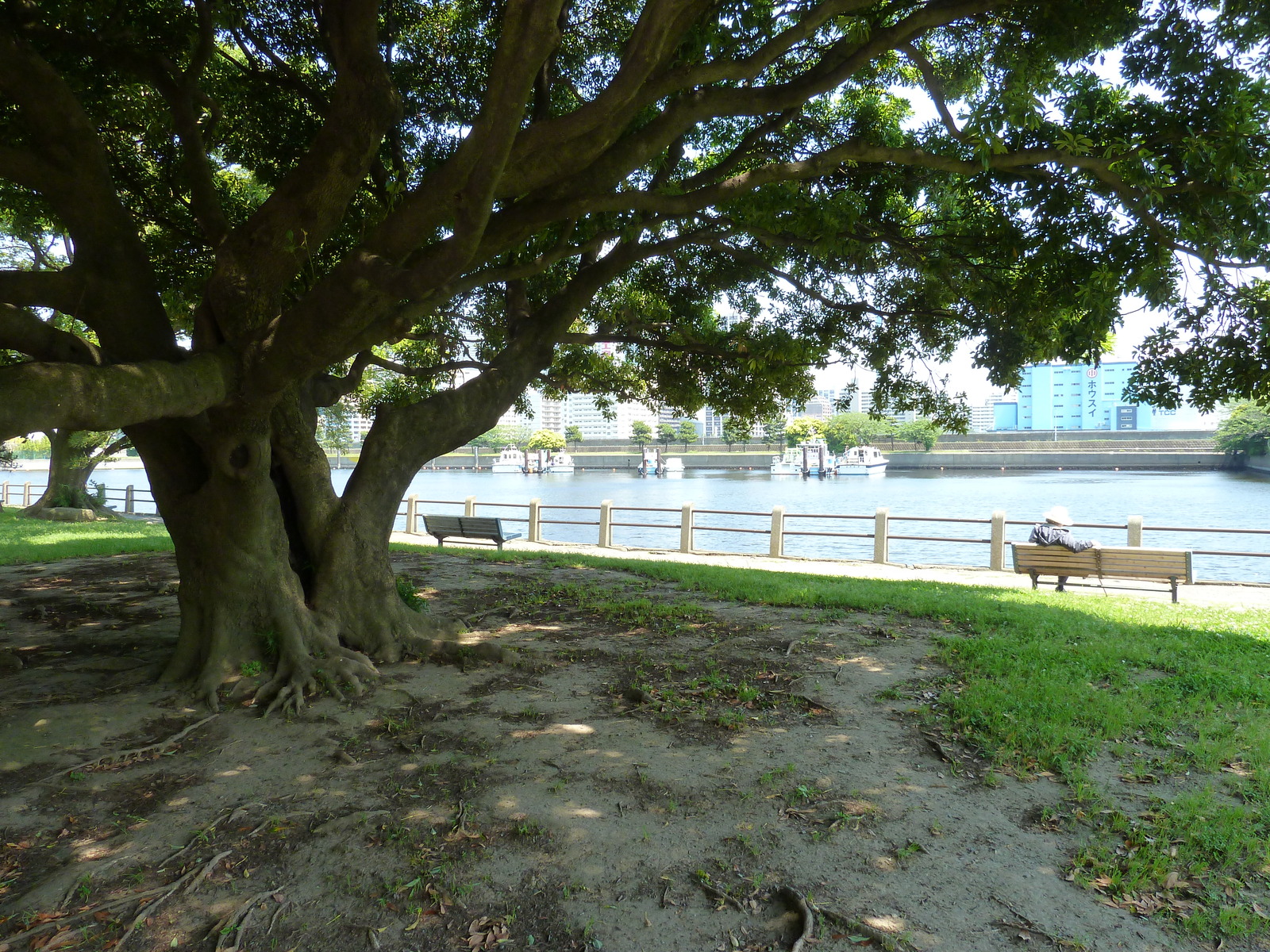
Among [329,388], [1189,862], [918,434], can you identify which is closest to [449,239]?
[329,388]

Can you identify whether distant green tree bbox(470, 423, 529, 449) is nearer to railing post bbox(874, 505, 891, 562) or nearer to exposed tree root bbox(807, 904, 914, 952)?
railing post bbox(874, 505, 891, 562)

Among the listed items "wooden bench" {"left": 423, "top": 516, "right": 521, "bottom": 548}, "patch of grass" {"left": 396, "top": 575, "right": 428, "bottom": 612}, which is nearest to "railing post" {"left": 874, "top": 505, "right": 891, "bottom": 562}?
"wooden bench" {"left": 423, "top": 516, "right": 521, "bottom": 548}

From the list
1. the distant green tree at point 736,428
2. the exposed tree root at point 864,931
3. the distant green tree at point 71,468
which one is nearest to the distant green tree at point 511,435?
the distant green tree at point 71,468

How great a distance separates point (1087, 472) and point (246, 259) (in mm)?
80318

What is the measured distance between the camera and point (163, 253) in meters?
8.88

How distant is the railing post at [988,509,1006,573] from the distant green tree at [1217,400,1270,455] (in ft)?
149

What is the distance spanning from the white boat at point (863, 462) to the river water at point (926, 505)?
38.9 inches

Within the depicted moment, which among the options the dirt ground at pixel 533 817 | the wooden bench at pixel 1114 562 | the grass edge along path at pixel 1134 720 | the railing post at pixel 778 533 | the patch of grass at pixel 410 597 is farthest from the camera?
the railing post at pixel 778 533

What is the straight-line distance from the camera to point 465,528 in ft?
51.5

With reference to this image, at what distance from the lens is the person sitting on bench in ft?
34.0

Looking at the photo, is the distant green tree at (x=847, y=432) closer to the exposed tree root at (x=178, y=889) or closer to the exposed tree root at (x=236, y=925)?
the exposed tree root at (x=178, y=889)

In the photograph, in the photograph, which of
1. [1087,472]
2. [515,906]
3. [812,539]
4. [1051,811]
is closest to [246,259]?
[515,906]

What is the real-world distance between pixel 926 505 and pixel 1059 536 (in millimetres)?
33184

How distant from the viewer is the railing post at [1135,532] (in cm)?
1260
